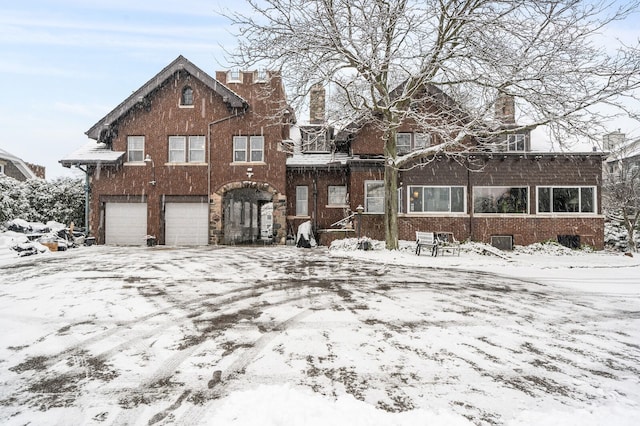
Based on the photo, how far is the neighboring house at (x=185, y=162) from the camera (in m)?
18.4

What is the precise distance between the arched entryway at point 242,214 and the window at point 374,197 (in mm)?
5198

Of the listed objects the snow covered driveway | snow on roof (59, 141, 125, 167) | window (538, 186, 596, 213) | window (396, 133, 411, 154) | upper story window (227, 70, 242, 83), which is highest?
upper story window (227, 70, 242, 83)

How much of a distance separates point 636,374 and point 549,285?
5453mm

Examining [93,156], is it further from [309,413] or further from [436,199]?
[309,413]

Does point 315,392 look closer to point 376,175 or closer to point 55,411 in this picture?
point 55,411

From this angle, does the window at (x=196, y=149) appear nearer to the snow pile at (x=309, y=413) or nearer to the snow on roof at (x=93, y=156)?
the snow on roof at (x=93, y=156)

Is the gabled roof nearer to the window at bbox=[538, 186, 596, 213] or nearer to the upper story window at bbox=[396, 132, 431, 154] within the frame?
the upper story window at bbox=[396, 132, 431, 154]

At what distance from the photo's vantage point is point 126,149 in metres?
18.5

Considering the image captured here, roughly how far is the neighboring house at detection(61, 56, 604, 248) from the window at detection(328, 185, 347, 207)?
62 centimetres

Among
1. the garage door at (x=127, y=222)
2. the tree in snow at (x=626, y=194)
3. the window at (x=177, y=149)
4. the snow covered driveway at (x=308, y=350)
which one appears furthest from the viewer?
the tree in snow at (x=626, y=194)

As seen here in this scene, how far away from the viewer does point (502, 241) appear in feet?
56.2

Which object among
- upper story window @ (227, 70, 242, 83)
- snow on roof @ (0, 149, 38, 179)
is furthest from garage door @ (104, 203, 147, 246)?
snow on roof @ (0, 149, 38, 179)

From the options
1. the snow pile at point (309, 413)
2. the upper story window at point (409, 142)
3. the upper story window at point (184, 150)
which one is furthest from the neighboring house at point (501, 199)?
the snow pile at point (309, 413)

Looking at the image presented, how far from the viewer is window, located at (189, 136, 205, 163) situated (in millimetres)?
18688
